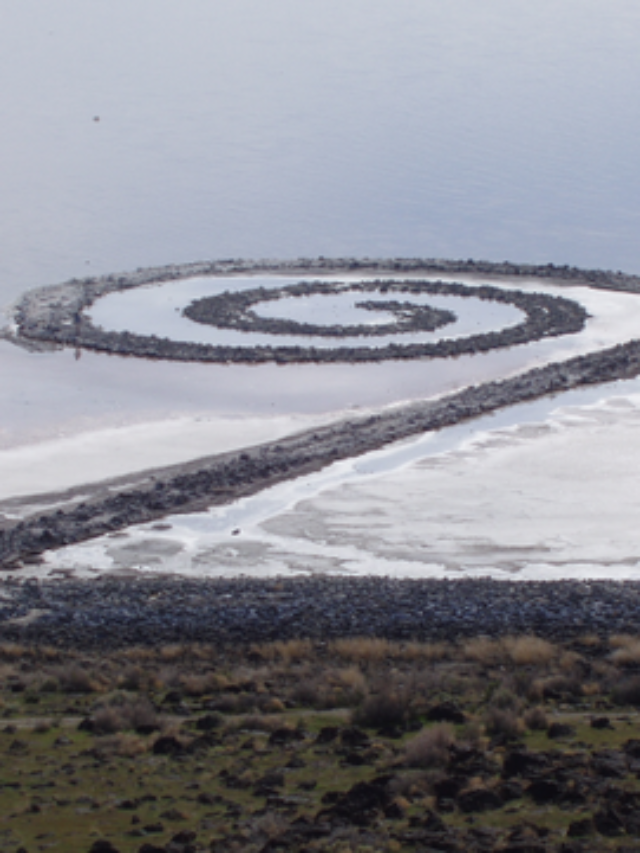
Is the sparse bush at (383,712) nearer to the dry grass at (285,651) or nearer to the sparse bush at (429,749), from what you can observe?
the sparse bush at (429,749)

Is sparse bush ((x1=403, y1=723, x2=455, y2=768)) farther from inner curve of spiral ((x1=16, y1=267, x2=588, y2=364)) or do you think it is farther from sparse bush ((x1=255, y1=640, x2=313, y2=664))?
inner curve of spiral ((x1=16, y1=267, x2=588, y2=364))

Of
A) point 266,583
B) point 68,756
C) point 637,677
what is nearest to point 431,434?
point 266,583

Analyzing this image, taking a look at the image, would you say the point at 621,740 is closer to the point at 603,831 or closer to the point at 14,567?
the point at 603,831

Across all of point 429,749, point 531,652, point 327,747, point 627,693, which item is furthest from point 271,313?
point 429,749

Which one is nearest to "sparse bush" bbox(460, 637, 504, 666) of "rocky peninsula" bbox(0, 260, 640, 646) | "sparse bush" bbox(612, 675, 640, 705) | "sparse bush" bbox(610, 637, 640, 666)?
"rocky peninsula" bbox(0, 260, 640, 646)

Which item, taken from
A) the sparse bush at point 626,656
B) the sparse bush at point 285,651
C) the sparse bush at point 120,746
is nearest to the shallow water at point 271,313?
the sparse bush at point 285,651

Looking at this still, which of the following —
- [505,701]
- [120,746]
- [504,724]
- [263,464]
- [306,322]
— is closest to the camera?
[504,724]

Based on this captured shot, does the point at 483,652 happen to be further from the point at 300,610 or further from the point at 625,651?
the point at 300,610
